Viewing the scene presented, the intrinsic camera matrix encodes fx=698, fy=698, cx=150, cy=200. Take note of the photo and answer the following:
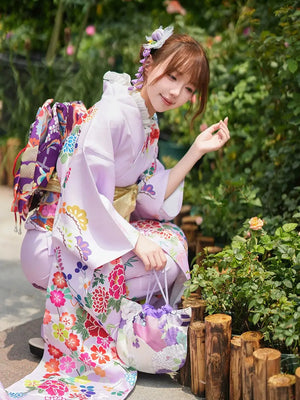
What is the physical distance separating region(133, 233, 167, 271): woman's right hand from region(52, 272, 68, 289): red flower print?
0.32 meters

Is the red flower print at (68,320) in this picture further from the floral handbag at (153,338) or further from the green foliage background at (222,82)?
the green foliage background at (222,82)

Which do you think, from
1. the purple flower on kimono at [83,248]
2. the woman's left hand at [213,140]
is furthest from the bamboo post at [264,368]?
the woman's left hand at [213,140]

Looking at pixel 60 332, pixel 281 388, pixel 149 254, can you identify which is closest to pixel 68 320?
pixel 60 332

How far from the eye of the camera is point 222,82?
487 cm

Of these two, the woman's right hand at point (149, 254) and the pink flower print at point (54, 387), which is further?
the woman's right hand at point (149, 254)

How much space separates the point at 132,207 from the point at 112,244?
281 mm

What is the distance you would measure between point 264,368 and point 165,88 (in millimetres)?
Result: 1182

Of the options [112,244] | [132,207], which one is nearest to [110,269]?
[112,244]

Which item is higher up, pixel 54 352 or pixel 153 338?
pixel 153 338

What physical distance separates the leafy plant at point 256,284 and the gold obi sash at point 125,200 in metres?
0.42

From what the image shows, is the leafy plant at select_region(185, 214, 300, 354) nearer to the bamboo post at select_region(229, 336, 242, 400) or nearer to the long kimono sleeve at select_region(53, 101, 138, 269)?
the bamboo post at select_region(229, 336, 242, 400)

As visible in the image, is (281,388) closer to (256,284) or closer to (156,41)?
(256,284)

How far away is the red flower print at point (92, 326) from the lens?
2.85 m

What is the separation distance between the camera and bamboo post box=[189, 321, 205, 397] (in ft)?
8.66
